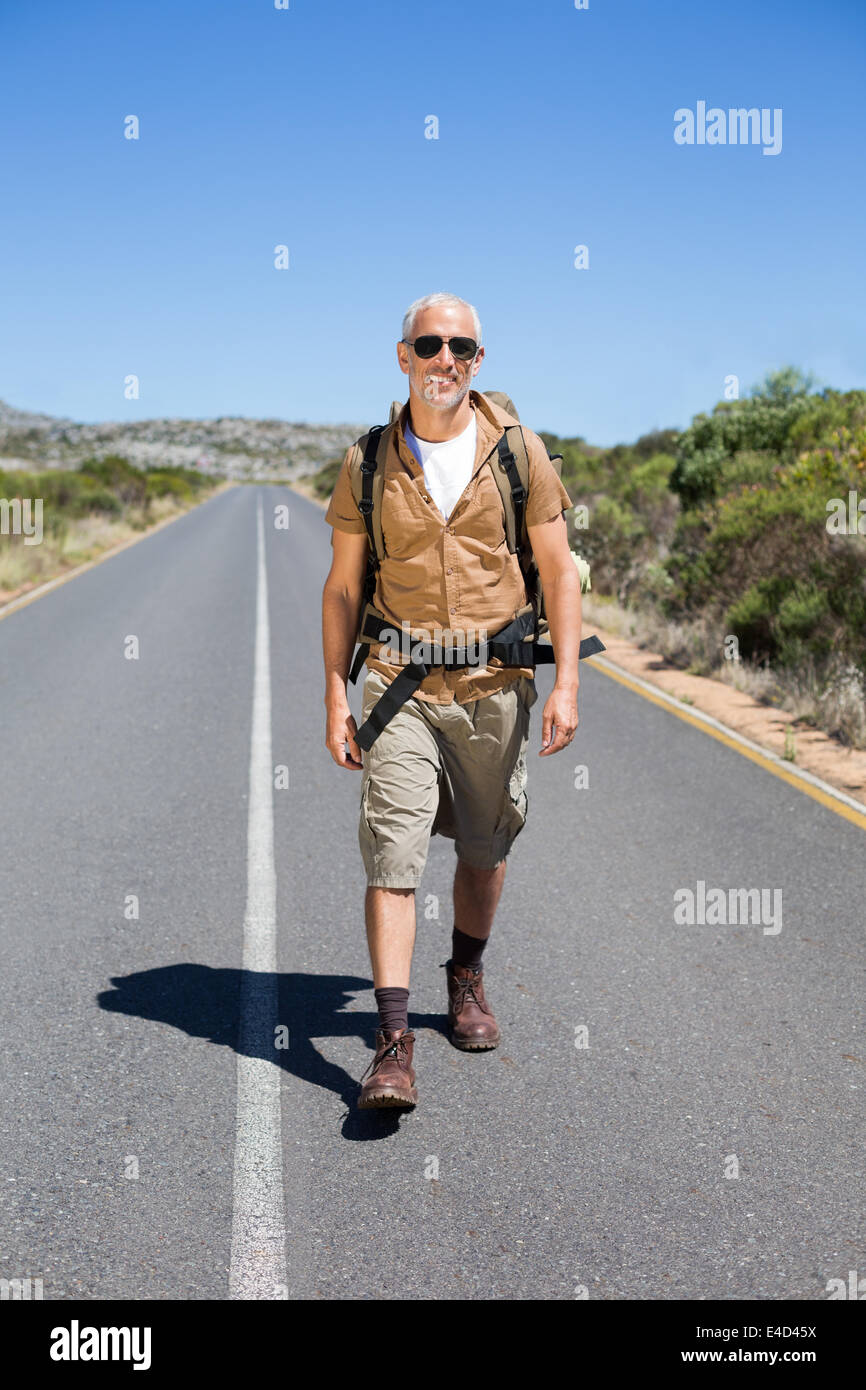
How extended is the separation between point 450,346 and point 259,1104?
2178mm

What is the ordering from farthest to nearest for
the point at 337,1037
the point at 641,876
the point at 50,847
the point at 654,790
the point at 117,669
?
the point at 117,669, the point at 654,790, the point at 50,847, the point at 641,876, the point at 337,1037

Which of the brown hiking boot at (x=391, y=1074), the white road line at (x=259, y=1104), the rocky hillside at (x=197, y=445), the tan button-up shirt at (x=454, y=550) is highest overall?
the rocky hillside at (x=197, y=445)

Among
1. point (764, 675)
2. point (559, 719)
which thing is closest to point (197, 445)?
point (764, 675)

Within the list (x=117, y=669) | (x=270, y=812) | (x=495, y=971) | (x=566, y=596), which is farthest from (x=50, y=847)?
(x=117, y=669)

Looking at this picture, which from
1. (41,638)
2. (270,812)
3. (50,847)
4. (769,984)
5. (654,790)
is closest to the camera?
(769,984)

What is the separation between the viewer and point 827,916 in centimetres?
531

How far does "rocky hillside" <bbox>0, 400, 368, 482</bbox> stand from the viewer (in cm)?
13975

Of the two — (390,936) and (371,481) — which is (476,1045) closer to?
(390,936)

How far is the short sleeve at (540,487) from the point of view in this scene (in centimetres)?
365

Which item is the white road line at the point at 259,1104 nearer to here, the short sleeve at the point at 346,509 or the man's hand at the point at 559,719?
the man's hand at the point at 559,719

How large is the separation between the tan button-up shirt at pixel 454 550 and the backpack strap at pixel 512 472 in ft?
0.06

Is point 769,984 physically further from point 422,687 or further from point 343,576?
point 343,576

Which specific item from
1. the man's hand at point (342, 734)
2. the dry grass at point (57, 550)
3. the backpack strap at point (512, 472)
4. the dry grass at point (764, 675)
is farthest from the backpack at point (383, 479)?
the dry grass at point (57, 550)

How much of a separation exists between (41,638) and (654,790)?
851 cm
